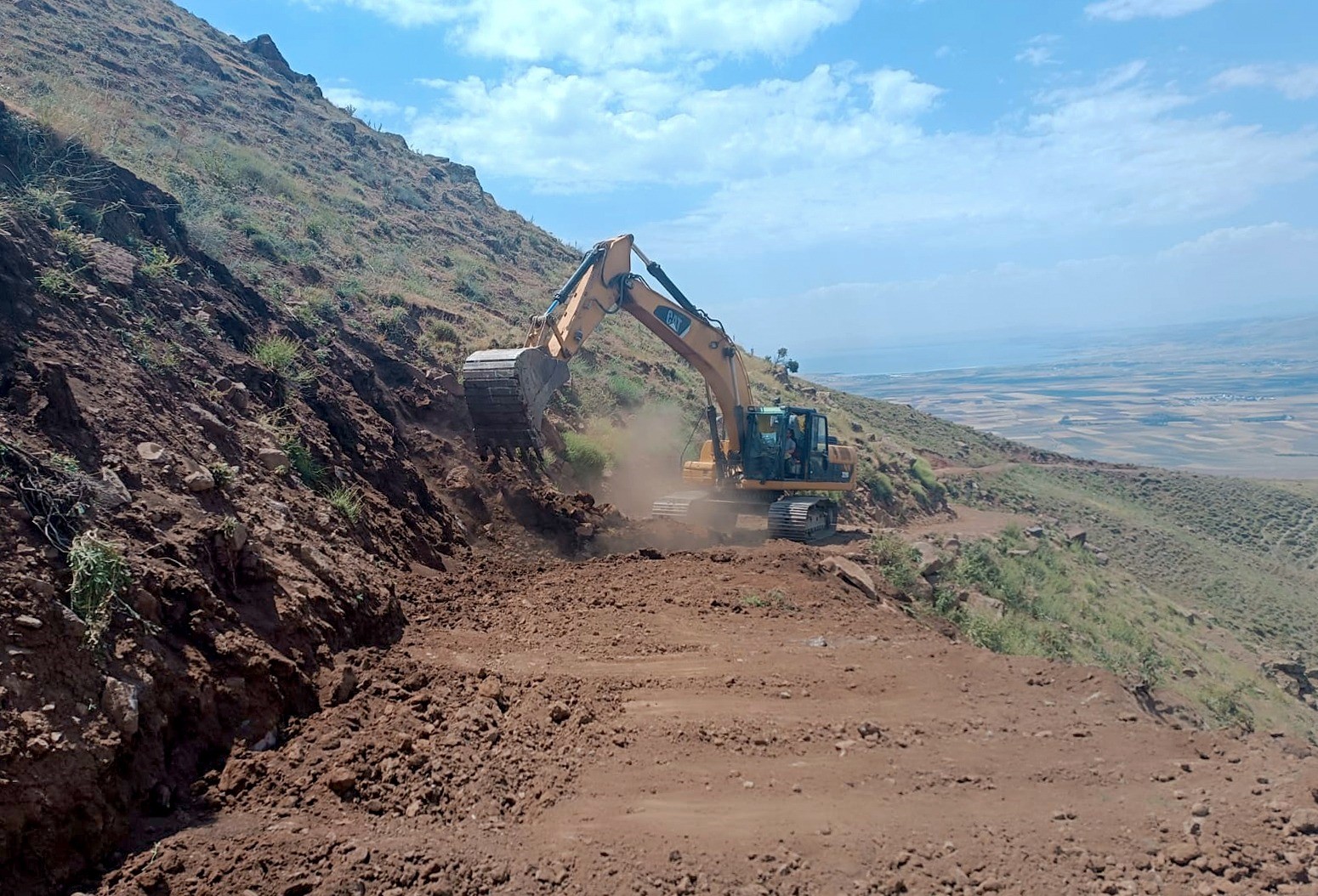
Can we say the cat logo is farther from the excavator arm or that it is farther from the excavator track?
the excavator track

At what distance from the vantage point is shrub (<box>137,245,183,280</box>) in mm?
10337

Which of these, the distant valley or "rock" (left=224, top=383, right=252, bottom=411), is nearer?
"rock" (left=224, top=383, right=252, bottom=411)

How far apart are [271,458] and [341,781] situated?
4.76m

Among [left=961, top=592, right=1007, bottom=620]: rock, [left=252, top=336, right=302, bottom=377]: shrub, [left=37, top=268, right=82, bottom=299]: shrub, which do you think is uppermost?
[left=37, top=268, right=82, bottom=299]: shrub

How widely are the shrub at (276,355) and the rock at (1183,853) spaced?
1033cm

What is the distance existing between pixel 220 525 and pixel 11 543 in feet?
5.11

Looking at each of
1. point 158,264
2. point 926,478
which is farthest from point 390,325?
point 926,478

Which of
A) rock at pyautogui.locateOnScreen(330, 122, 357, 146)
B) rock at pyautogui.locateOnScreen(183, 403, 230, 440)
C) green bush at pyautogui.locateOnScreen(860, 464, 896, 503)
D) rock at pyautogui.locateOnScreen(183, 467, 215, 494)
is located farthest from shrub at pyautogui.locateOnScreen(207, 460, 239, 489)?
rock at pyautogui.locateOnScreen(330, 122, 357, 146)

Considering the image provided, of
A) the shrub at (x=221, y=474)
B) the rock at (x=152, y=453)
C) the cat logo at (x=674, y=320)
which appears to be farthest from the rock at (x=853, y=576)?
the rock at (x=152, y=453)

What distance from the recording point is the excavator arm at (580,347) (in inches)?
465

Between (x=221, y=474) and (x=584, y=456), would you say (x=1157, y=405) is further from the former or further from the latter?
(x=221, y=474)

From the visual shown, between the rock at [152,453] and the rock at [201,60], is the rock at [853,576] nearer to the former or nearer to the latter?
the rock at [152,453]

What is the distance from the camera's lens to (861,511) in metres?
24.1

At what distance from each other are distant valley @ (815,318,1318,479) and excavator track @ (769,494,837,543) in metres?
49.2
